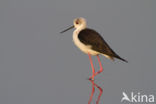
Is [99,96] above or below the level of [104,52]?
below

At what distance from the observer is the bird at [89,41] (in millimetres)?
4477

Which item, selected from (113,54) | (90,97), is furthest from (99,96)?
(113,54)

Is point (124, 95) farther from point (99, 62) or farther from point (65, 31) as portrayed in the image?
A: point (65, 31)

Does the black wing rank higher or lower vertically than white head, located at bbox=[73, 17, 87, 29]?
lower

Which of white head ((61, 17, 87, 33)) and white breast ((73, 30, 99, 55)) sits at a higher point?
white head ((61, 17, 87, 33))

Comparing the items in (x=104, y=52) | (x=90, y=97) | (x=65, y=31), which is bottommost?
(x=90, y=97)

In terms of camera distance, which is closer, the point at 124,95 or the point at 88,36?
the point at 88,36

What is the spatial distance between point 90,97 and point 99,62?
1.20ft

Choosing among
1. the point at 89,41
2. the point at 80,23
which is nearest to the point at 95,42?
the point at 89,41

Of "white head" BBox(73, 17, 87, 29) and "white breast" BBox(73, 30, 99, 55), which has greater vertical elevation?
"white head" BBox(73, 17, 87, 29)

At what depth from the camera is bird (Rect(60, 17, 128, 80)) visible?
4477mm

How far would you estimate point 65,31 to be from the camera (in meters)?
4.73

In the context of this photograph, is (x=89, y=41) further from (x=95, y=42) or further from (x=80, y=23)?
(x=80, y=23)

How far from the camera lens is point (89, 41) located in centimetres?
449
